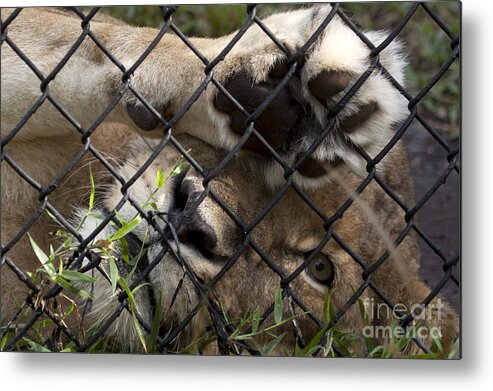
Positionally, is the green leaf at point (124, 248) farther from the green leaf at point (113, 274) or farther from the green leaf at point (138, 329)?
the green leaf at point (138, 329)

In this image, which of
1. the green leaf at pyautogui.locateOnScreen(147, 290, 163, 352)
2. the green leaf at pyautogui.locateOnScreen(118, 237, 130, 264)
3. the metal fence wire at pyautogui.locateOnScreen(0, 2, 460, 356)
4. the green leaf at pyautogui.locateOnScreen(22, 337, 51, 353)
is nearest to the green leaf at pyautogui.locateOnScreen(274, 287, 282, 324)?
the metal fence wire at pyautogui.locateOnScreen(0, 2, 460, 356)

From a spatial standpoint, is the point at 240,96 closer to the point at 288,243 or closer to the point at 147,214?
the point at 147,214

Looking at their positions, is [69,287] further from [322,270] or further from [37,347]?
[322,270]

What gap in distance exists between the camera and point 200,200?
2.45 metres

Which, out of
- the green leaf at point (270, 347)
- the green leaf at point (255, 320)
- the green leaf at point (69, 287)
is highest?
the green leaf at point (255, 320)

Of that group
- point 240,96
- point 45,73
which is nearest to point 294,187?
point 240,96

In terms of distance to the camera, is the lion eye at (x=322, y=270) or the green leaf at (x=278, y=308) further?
the lion eye at (x=322, y=270)

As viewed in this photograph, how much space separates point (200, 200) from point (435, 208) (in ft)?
4.04

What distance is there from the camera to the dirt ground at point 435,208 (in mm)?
2732

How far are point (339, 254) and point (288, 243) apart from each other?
182mm

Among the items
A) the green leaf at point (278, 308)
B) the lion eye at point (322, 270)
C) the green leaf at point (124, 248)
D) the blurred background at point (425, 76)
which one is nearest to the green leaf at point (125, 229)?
the green leaf at point (124, 248)

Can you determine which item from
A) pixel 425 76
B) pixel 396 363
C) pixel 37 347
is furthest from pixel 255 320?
pixel 425 76

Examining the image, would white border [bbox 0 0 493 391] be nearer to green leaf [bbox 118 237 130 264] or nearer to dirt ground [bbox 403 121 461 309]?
dirt ground [bbox 403 121 461 309]

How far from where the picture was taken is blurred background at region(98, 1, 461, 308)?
2.81 meters
